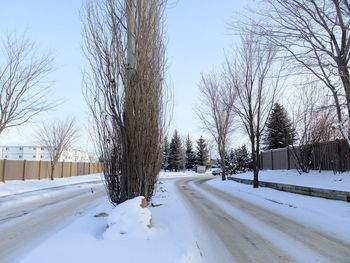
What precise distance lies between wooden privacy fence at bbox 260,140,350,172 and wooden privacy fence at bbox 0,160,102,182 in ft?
41.9

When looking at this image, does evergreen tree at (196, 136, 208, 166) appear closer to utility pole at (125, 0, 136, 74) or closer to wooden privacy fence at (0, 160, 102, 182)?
wooden privacy fence at (0, 160, 102, 182)

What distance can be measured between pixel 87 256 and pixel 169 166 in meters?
65.1

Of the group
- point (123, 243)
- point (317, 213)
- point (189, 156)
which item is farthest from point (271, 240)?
point (189, 156)

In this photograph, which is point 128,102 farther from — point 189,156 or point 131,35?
point 189,156

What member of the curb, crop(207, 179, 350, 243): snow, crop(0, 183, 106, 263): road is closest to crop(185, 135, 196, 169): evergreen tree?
the curb

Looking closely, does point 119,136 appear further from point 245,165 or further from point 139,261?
point 245,165

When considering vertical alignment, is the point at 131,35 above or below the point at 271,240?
above

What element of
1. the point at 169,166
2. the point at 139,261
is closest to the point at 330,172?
the point at 139,261

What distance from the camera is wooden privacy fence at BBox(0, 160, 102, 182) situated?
2355 cm

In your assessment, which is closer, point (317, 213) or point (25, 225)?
point (25, 225)

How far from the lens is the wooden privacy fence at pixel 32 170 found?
23.5m

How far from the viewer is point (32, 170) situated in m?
27.4

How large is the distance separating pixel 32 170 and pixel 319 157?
75.7 feet

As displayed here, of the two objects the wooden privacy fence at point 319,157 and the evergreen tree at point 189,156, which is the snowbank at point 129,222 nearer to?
the wooden privacy fence at point 319,157
